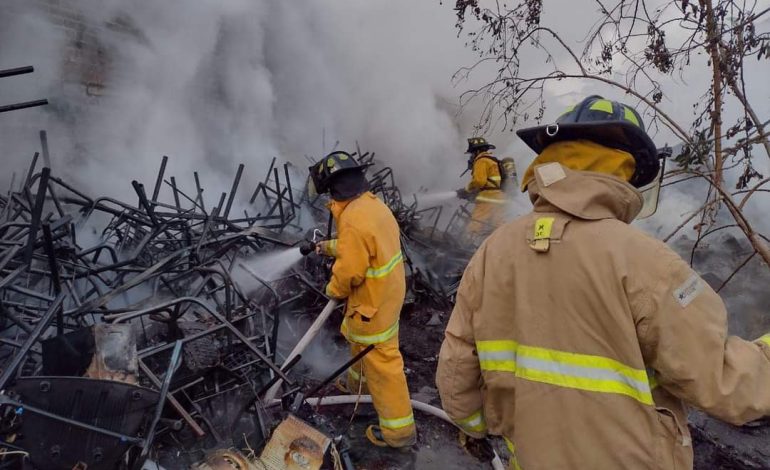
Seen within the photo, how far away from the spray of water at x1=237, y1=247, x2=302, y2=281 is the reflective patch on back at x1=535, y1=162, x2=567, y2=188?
371 cm

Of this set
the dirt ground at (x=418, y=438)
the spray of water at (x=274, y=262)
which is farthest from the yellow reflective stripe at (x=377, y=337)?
the spray of water at (x=274, y=262)

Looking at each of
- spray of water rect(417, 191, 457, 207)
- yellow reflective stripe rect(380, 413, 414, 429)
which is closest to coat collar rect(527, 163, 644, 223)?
yellow reflective stripe rect(380, 413, 414, 429)

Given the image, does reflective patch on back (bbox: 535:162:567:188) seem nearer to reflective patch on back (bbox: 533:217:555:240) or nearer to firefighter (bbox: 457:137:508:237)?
reflective patch on back (bbox: 533:217:555:240)

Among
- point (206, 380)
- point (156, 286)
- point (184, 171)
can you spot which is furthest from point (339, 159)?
point (184, 171)

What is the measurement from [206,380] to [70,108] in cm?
552

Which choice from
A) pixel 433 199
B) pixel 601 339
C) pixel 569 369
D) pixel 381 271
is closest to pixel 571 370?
pixel 569 369

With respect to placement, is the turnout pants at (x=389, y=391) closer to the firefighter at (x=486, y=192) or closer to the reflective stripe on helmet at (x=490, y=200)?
the firefighter at (x=486, y=192)

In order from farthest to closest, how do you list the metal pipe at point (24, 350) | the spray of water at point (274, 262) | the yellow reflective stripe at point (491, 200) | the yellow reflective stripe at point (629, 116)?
the yellow reflective stripe at point (491, 200)
the spray of water at point (274, 262)
the metal pipe at point (24, 350)
the yellow reflective stripe at point (629, 116)

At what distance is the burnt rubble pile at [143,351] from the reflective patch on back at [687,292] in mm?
2026

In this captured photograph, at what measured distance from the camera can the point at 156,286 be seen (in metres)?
4.09

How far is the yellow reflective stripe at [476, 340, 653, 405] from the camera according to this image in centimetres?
125

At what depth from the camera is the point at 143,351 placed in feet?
8.94

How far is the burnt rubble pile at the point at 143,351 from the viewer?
2.09 m

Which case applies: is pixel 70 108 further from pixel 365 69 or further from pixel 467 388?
pixel 467 388
